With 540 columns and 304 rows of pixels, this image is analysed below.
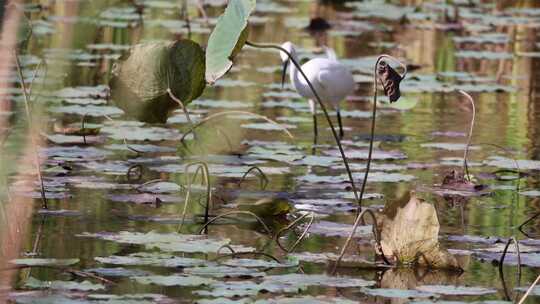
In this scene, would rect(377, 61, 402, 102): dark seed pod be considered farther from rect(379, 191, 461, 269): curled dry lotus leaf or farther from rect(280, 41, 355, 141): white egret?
rect(280, 41, 355, 141): white egret

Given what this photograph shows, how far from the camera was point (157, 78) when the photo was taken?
176 inches

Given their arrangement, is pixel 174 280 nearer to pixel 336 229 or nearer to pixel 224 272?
pixel 224 272

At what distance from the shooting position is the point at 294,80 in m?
6.08

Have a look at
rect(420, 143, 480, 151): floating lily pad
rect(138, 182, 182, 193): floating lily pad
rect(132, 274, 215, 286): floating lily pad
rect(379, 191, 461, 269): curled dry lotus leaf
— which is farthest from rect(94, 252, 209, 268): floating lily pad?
rect(420, 143, 480, 151): floating lily pad

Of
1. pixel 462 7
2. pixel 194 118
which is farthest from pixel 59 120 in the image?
pixel 462 7

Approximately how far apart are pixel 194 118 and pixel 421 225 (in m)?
2.62

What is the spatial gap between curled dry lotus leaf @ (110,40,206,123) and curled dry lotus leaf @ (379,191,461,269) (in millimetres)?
1259

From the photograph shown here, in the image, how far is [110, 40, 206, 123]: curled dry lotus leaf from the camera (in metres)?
4.38

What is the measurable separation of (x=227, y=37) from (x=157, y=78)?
880 millimetres

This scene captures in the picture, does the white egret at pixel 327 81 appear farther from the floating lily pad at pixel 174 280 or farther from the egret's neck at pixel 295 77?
the floating lily pad at pixel 174 280

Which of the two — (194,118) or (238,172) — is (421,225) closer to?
(238,172)

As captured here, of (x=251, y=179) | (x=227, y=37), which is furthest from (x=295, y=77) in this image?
(x=227, y=37)

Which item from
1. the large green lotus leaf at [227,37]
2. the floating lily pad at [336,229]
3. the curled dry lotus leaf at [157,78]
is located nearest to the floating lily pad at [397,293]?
the floating lily pad at [336,229]

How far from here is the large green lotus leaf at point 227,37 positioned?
3.57 m
